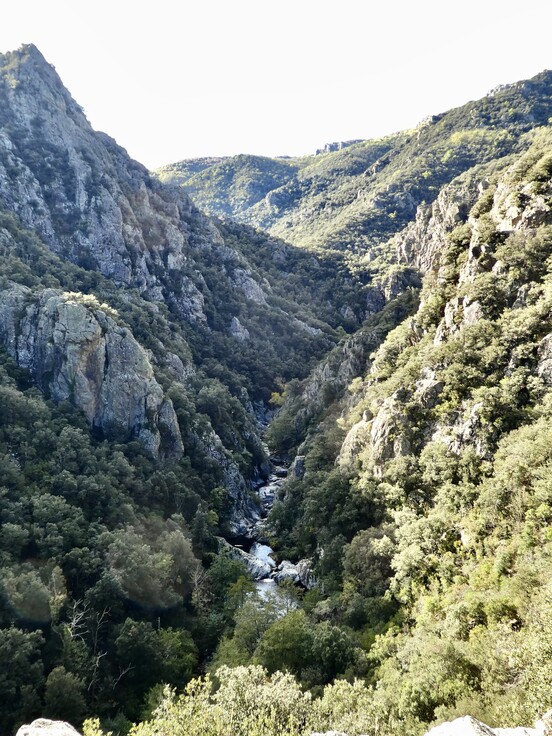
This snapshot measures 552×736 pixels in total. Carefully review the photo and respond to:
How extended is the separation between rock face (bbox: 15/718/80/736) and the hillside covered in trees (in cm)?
581

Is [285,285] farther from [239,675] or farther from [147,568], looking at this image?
[239,675]

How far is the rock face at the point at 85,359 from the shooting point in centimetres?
6662

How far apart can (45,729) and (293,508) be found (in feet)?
168

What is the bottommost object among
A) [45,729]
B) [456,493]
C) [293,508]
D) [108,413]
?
[293,508]

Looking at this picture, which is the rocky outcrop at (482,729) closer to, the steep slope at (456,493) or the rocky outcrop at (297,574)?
the steep slope at (456,493)

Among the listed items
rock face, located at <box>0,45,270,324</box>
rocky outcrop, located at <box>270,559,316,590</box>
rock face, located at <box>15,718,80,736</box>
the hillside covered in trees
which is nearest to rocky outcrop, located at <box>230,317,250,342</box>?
rock face, located at <box>0,45,270,324</box>

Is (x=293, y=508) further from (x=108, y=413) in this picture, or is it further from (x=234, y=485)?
(x=108, y=413)

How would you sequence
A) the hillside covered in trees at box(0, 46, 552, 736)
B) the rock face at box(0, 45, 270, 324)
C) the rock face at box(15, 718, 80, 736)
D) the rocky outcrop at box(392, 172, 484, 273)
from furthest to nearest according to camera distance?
Answer: 1. the rocky outcrop at box(392, 172, 484, 273)
2. the rock face at box(0, 45, 270, 324)
3. the hillside covered in trees at box(0, 46, 552, 736)
4. the rock face at box(15, 718, 80, 736)

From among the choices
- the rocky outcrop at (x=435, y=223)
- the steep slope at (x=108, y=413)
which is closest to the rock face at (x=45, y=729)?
the steep slope at (x=108, y=413)

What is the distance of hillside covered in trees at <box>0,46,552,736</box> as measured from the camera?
87.2 ft

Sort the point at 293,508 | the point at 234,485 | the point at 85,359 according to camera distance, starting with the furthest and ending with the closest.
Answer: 1. the point at 234,485
2. the point at 293,508
3. the point at 85,359

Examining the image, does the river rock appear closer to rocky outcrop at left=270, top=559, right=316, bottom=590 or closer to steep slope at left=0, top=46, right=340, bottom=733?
rocky outcrop at left=270, top=559, right=316, bottom=590

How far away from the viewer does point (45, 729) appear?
1916cm

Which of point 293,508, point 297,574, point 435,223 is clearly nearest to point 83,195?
point 293,508
